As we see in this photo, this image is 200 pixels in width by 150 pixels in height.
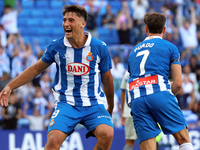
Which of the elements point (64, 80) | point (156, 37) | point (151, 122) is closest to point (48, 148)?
point (64, 80)

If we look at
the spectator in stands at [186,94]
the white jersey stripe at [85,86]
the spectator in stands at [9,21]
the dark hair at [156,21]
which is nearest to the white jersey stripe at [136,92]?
the white jersey stripe at [85,86]

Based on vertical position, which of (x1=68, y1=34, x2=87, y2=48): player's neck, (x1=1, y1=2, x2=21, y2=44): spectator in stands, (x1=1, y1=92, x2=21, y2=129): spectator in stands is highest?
(x1=1, y1=2, x2=21, y2=44): spectator in stands

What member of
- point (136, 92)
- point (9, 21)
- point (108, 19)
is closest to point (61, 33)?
point (108, 19)

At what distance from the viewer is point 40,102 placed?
382 inches

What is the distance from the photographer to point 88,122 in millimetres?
4477

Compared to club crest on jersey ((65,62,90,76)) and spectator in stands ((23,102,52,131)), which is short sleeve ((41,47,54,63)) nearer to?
club crest on jersey ((65,62,90,76))

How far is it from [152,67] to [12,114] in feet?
18.0

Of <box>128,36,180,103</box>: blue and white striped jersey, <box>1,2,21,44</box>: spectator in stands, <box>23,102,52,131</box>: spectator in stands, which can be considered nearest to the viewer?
<box>128,36,180,103</box>: blue and white striped jersey

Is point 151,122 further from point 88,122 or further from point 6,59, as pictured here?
point 6,59

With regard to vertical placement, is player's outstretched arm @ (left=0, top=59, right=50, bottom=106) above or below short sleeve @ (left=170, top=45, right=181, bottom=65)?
below

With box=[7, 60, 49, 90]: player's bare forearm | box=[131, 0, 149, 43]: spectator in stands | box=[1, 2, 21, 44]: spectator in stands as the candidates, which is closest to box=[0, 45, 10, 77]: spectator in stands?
box=[1, 2, 21, 44]: spectator in stands

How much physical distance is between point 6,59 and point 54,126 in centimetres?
671

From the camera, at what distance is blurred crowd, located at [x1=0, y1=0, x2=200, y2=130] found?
9.45 m

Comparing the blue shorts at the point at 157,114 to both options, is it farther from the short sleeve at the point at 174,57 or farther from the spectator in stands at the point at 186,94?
the spectator in stands at the point at 186,94
